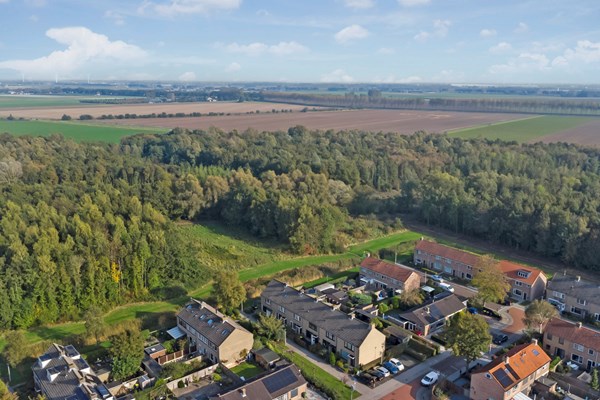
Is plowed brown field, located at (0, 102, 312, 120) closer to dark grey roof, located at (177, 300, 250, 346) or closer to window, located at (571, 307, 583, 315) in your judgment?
dark grey roof, located at (177, 300, 250, 346)

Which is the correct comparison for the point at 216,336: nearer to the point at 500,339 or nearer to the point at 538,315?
the point at 500,339

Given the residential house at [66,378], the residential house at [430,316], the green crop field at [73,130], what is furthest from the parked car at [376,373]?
the green crop field at [73,130]

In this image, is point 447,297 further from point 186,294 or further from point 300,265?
point 186,294

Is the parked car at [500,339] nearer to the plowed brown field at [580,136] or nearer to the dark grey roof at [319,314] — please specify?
the dark grey roof at [319,314]

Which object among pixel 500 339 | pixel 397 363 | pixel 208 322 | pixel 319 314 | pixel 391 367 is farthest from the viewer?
pixel 319 314

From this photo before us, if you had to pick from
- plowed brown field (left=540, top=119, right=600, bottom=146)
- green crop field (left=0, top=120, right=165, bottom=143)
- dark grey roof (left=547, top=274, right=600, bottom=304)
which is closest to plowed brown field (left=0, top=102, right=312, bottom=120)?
green crop field (left=0, top=120, right=165, bottom=143)

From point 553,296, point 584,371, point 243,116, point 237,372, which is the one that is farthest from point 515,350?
point 243,116

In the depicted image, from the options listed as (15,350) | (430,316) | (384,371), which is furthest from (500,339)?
(15,350)
